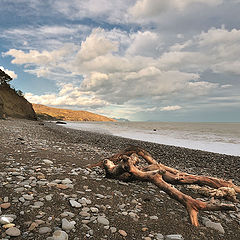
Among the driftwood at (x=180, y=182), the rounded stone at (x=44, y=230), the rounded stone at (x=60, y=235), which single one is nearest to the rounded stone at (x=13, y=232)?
the rounded stone at (x=44, y=230)

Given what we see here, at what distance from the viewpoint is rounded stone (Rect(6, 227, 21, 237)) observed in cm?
287

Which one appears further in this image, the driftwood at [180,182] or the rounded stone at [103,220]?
the driftwood at [180,182]

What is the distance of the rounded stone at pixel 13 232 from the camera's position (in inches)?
113

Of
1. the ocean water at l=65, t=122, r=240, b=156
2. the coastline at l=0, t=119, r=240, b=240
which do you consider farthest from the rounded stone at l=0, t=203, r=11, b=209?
the ocean water at l=65, t=122, r=240, b=156

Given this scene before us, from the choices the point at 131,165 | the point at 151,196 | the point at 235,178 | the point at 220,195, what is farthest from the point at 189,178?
the point at 235,178

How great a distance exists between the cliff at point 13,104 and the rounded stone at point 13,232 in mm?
46035

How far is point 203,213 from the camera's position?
459cm

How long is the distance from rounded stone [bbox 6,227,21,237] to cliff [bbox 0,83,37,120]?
4603 cm

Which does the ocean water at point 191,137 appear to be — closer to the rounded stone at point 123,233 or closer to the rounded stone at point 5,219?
the rounded stone at point 123,233

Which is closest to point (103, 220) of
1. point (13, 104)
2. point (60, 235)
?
point (60, 235)

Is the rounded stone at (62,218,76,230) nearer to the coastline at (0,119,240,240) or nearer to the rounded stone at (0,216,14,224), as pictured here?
the coastline at (0,119,240,240)

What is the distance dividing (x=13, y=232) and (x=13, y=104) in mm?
51970

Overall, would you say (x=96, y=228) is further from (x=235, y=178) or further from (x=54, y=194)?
(x=235, y=178)

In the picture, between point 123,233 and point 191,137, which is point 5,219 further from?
point 191,137
